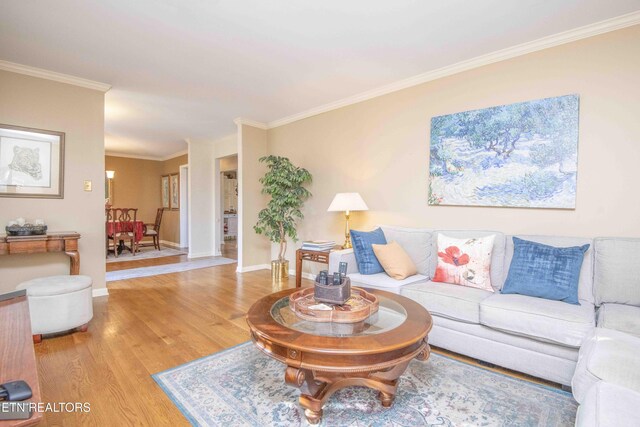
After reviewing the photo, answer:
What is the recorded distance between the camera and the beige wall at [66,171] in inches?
125

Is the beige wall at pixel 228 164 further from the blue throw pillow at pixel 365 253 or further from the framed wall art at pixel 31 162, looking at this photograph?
the blue throw pillow at pixel 365 253

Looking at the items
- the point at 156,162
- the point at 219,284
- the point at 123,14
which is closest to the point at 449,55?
the point at 123,14

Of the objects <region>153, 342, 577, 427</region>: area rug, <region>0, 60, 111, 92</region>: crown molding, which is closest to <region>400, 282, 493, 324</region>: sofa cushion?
<region>153, 342, 577, 427</region>: area rug

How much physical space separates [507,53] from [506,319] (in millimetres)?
2324

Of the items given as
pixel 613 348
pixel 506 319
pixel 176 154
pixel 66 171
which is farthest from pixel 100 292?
pixel 176 154

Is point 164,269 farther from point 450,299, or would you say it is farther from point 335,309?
point 450,299

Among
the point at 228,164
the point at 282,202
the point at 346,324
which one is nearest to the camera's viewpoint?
the point at 346,324

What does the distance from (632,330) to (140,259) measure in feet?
23.1

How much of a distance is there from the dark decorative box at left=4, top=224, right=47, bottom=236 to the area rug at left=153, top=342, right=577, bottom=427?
7.19 feet

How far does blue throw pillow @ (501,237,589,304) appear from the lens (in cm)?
215

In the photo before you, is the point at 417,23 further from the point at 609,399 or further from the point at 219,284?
the point at 219,284

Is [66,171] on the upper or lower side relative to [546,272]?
upper

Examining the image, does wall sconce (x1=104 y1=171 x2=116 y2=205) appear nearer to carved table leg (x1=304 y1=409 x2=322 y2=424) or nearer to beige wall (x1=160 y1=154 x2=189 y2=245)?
beige wall (x1=160 y1=154 x2=189 y2=245)

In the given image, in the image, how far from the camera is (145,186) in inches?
343
